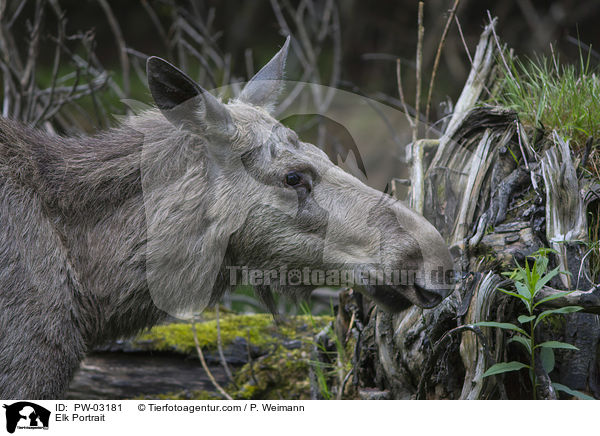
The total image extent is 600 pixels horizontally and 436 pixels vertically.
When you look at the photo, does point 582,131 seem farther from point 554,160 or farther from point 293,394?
point 293,394

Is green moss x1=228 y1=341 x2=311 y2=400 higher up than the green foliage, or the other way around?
the green foliage

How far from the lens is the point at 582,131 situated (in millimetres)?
3922

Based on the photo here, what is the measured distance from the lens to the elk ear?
3.35 meters

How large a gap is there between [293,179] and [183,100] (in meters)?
0.71

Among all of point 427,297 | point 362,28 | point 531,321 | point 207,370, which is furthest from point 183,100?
point 362,28

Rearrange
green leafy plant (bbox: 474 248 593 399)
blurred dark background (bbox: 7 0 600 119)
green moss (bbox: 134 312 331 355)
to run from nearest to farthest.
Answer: green leafy plant (bbox: 474 248 593 399) → green moss (bbox: 134 312 331 355) → blurred dark background (bbox: 7 0 600 119)

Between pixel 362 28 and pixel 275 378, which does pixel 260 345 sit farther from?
pixel 362 28

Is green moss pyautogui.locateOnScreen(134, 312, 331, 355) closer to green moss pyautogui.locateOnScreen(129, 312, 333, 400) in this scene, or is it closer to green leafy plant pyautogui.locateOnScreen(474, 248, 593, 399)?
green moss pyautogui.locateOnScreen(129, 312, 333, 400)

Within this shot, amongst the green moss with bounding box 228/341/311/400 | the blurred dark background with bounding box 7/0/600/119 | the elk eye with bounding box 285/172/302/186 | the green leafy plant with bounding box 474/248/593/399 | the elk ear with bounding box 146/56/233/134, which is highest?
the blurred dark background with bounding box 7/0/600/119

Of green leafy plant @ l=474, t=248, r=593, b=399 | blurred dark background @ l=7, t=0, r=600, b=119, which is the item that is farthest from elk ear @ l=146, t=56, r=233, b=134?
blurred dark background @ l=7, t=0, r=600, b=119

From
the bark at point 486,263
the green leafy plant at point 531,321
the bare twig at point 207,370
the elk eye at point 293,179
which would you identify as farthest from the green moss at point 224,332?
the green leafy plant at point 531,321

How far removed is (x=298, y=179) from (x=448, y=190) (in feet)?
3.93
